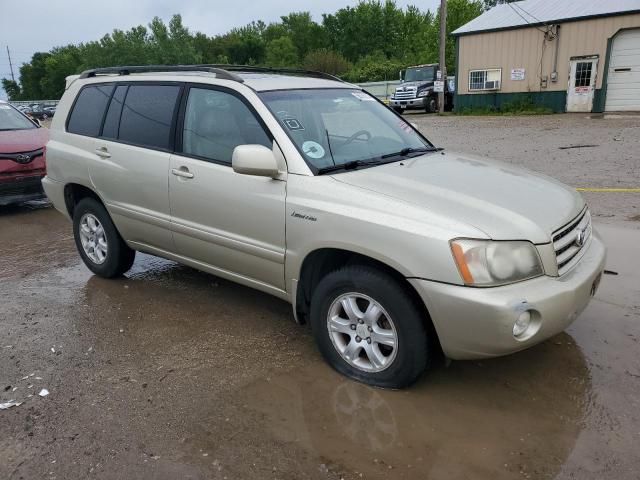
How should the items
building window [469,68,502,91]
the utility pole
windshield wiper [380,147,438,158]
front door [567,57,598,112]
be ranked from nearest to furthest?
1. windshield wiper [380,147,438,158]
2. front door [567,57,598,112]
3. the utility pole
4. building window [469,68,502,91]

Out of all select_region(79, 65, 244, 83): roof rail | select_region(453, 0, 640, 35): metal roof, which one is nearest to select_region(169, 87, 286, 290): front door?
select_region(79, 65, 244, 83): roof rail

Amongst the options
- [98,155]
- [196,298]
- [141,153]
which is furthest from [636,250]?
[98,155]

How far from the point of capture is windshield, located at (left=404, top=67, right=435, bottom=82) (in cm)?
2739

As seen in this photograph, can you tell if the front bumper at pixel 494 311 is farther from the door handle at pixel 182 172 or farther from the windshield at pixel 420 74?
the windshield at pixel 420 74

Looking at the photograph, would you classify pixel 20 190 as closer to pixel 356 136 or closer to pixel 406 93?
pixel 356 136

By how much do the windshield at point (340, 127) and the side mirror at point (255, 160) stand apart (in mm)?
234

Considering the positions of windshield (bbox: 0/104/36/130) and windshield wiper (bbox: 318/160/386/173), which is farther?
windshield (bbox: 0/104/36/130)

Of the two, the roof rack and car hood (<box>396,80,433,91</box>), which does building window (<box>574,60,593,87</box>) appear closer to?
car hood (<box>396,80,433,91</box>)

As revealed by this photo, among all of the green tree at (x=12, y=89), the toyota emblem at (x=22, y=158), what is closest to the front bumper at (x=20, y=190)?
the toyota emblem at (x=22, y=158)

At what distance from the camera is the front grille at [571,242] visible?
304 cm

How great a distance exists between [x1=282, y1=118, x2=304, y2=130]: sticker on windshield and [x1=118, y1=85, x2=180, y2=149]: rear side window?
105 centimetres

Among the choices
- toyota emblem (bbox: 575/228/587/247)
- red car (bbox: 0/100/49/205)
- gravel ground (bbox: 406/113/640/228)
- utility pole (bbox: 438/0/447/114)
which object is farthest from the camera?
utility pole (bbox: 438/0/447/114)

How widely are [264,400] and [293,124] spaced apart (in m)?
1.75

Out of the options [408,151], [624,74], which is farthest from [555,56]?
[408,151]
